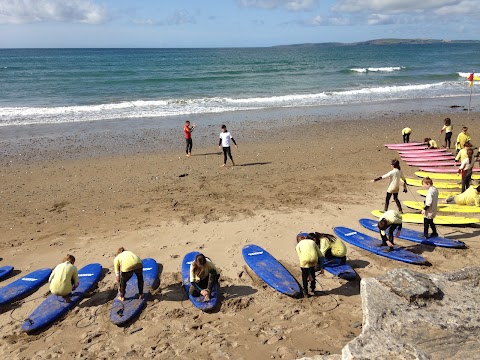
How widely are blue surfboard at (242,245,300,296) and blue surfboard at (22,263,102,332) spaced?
122 inches

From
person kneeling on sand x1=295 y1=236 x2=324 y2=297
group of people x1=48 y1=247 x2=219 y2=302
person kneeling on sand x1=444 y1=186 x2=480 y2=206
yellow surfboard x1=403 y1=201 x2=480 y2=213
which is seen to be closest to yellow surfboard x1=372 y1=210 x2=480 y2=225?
yellow surfboard x1=403 y1=201 x2=480 y2=213

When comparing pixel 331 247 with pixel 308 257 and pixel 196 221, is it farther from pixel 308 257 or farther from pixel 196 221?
pixel 196 221

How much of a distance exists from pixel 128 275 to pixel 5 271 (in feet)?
10.7

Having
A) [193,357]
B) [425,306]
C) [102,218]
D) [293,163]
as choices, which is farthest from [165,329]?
[293,163]

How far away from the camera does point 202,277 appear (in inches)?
281

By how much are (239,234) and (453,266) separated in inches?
181

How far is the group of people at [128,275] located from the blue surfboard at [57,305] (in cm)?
15

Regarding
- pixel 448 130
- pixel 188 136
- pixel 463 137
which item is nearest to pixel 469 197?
pixel 463 137

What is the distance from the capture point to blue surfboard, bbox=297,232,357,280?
7703 mm

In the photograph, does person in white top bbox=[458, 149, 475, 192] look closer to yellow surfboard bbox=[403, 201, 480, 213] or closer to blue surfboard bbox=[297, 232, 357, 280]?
yellow surfboard bbox=[403, 201, 480, 213]

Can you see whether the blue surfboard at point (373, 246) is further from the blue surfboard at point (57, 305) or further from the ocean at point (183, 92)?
the ocean at point (183, 92)

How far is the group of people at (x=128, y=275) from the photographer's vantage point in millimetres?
6996

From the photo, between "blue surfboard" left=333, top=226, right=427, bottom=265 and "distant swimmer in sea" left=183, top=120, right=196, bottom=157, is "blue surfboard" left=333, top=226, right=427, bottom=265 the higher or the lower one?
the lower one

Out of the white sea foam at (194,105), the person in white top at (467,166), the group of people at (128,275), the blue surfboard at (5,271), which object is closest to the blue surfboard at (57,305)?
the group of people at (128,275)
